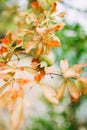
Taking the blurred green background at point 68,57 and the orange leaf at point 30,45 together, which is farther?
the blurred green background at point 68,57

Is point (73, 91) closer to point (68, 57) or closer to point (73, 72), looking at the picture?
point (73, 72)

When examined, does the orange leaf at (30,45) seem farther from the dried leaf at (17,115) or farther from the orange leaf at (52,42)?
the dried leaf at (17,115)

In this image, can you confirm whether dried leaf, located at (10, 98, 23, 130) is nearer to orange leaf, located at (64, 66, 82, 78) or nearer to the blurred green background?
orange leaf, located at (64, 66, 82, 78)

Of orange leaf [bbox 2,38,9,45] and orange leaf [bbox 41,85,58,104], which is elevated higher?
orange leaf [bbox 2,38,9,45]

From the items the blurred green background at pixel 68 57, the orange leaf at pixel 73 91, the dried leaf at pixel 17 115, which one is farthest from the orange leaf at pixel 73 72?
the blurred green background at pixel 68 57

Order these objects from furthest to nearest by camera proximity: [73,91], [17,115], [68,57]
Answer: [68,57], [73,91], [17,115]

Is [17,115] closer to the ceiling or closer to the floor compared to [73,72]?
closer to the floor

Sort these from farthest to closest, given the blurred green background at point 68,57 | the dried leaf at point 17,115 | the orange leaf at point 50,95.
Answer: the blurred green background at point 68,57
the orange leaf at point 50,95
the dried leaf at point 17,115

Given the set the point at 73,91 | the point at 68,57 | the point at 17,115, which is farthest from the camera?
the point at 68,57

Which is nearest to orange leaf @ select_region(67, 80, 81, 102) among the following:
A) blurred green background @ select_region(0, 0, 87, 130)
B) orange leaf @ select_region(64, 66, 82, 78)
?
Result: orange leaf @ select_region(64, 66, 82, 78)

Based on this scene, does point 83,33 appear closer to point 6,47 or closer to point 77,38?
point 77,38

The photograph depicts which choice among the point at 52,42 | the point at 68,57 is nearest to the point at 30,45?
the point at 52,42

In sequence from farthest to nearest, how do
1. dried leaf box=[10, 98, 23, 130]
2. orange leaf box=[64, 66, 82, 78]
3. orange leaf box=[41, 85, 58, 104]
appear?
orange leaf box=[64, 66, 82, 78]
orange leaf box=[41, 85, 58, 104]
dried leaf box=[10, 98, 23, 130]

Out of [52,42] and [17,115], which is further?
[52,42]
